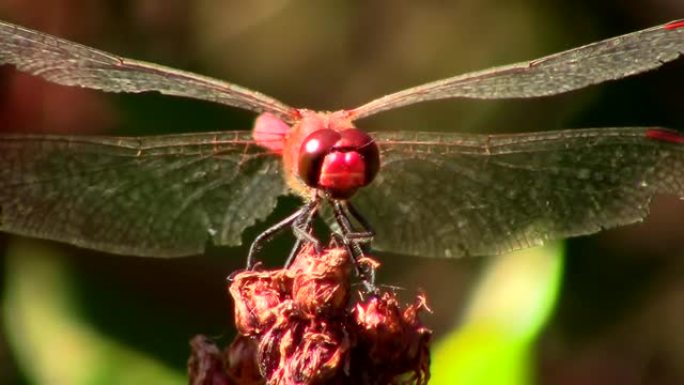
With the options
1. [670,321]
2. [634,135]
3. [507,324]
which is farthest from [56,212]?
[670,321]

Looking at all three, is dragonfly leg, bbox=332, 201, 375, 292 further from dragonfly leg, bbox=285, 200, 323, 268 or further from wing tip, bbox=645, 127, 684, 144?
wing tip, bbox=645, 127, 684, 144

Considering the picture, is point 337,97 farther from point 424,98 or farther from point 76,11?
point 424,98

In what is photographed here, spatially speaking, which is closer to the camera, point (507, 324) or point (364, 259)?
point (364, 259)

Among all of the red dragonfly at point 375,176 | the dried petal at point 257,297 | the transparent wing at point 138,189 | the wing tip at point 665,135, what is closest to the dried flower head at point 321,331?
the dried petal at point 257,297

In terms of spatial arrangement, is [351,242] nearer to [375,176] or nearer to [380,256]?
[375,176]

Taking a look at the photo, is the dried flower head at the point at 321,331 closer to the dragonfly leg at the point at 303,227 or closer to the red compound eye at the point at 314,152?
the dragonfly leg at the point at 303,227

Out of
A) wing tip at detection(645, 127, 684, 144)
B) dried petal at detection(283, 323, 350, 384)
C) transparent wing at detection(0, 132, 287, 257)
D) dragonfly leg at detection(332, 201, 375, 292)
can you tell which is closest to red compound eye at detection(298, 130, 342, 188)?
dragonfly leg at detection(332, 201, 375, 292)

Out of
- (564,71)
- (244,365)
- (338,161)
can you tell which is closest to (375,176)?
(338,161)
